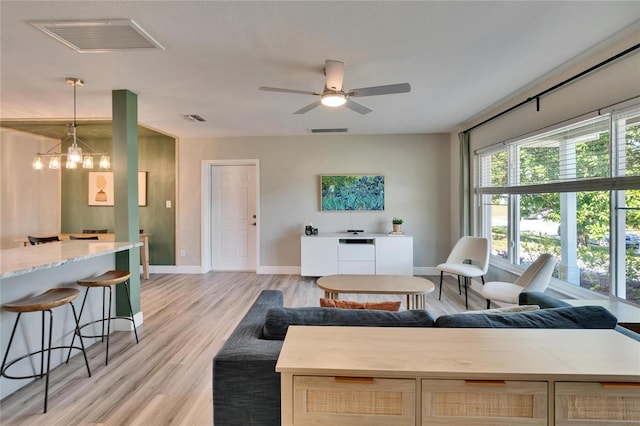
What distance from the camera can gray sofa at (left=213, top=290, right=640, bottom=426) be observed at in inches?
50.3

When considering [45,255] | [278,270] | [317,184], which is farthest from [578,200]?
[45,255]

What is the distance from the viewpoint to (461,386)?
969mm

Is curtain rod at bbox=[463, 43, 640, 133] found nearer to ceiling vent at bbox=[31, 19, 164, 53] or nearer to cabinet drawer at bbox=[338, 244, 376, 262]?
cabinet drawer at bbox=[338, 244, 376, 262]

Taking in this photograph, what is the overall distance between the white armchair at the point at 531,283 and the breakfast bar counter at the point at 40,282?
3467 mm

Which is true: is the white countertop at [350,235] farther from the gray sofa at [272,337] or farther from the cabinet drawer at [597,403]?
the cabinet drawer at [597,403]

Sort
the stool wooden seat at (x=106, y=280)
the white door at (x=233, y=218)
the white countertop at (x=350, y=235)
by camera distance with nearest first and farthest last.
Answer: the stool wooden seat at (x=106, y=280) < the white countertop at (x=350, y=235) < the white door at (x=233, y=218)

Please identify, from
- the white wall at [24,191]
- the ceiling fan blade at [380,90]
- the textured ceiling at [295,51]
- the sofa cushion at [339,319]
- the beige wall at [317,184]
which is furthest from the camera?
the beige wall at [317,184]

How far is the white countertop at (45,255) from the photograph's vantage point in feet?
6.15

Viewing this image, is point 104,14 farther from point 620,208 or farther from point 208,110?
point 620,208

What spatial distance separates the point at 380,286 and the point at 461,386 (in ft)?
6.17

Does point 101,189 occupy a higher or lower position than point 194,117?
lower

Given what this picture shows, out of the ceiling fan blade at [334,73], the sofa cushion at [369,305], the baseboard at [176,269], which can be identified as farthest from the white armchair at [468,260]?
the baseboard at [176,269]

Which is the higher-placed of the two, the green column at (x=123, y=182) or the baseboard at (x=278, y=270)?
the green column at (x=123, y=182)

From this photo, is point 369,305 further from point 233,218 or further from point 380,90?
point 233,218
